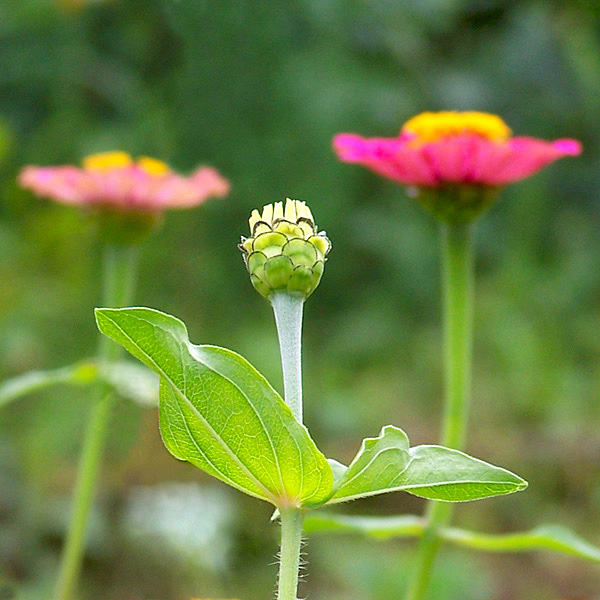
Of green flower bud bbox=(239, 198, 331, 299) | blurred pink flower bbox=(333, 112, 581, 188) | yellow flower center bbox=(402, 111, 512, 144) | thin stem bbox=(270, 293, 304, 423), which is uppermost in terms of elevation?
yellow flower center bbox=(402, 111, 512, 144)

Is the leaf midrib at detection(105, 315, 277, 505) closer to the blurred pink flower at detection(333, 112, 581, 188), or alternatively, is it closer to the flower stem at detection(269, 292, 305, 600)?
the flower stem at detection(269, 292, 305, 600)

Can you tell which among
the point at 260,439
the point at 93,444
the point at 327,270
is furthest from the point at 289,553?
the point at 327,270

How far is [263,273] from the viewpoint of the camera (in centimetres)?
28

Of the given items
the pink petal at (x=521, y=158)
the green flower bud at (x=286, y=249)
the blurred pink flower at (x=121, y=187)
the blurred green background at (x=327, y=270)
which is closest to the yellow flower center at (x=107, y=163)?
the blurred pink flower at (x=121, y=187)

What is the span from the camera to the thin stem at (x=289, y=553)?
10.2 inches

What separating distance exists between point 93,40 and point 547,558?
1043 mm

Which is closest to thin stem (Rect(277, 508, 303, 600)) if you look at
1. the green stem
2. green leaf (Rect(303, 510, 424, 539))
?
green leaf (Rect(303, 510, 424, 539))

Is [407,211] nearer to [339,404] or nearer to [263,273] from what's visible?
[339,404]

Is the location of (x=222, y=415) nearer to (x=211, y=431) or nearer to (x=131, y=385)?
(x=211, y=431)

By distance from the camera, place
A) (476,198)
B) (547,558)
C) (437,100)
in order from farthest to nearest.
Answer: (437,100)
(547,558)
(476,198)

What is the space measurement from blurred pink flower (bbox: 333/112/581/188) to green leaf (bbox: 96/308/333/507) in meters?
0.22

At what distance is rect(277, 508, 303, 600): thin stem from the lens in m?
0.26

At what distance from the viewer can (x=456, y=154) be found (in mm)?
473

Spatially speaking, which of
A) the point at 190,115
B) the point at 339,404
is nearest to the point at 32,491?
the point at 339,404
